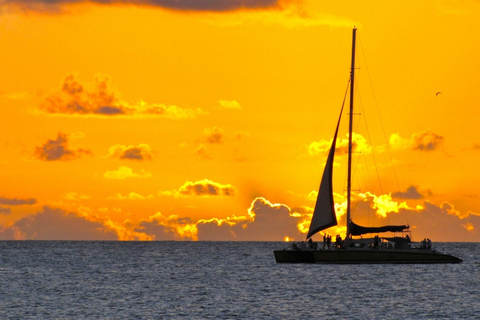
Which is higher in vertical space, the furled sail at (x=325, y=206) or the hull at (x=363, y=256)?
the furled sail at (x=325, y=206)

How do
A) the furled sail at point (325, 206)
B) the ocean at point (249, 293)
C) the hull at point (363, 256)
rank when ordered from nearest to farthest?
1. the ocean at point (249, 293)
2. the hull at point (363, 256)
3. the furled sail at point (325, 206)

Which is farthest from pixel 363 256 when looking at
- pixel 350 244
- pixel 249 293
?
pixel 249 293

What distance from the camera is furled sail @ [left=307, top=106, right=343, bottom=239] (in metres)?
96.7

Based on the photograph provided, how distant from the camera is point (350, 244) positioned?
3706 inches

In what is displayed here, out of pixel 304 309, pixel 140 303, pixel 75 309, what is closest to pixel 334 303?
pixel 304 309

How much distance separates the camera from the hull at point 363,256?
92.6m

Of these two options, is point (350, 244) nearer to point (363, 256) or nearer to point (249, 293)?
point (363, 256)

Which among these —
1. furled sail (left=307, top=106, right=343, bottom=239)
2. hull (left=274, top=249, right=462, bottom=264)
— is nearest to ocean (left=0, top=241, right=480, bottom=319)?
hull (left=274, top=249, right=462, bottom=264)

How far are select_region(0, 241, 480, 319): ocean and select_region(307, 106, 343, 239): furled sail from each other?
460cm

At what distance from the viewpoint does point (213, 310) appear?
64.8 meters

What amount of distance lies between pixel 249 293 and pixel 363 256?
64.3ft

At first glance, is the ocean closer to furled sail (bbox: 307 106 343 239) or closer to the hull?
the hull

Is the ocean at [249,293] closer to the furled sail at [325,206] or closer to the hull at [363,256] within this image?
the hull at [363,256]

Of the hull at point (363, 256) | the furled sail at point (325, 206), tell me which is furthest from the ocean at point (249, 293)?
the furled sail at point (325, 206)
